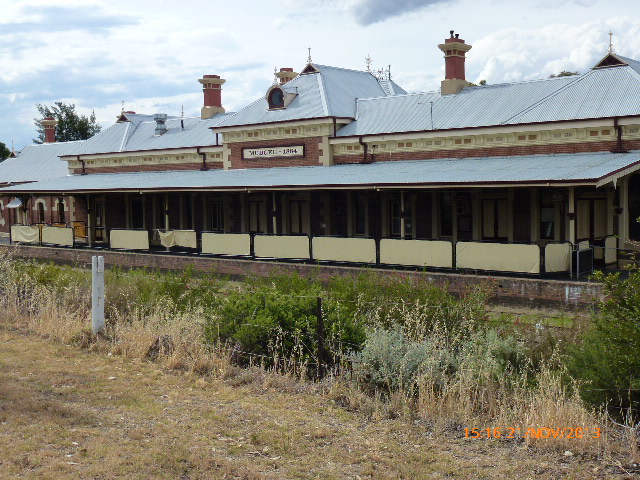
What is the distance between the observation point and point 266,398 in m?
8.59

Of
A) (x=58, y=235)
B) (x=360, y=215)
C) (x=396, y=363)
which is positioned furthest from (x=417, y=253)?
(x=58, y=235)

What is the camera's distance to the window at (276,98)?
26.7m

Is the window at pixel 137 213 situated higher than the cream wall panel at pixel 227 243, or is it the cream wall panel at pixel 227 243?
the window at pixel 137 213

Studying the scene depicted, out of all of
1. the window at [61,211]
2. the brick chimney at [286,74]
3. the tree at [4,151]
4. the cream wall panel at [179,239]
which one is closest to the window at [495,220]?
the cream wall panel at [179,239]

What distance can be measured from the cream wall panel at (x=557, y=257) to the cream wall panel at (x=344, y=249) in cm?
492

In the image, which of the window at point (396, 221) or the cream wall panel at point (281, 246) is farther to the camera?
the window at point (396, 221)

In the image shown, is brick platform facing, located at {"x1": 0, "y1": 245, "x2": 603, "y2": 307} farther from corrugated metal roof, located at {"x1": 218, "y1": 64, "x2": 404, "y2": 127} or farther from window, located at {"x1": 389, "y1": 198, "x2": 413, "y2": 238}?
corrugated metal roof, located at {"x1": 218, "y1": 64, "x2": 404, "y2": 127}

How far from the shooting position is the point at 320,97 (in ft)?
85.1

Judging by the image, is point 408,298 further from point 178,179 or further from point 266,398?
point 178,179

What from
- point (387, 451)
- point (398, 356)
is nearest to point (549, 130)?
point (398, 356)

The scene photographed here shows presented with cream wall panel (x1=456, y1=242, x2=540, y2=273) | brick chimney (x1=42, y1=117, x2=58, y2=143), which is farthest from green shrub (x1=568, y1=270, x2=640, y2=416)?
brick chimney (x1=42, y1=117, x2=58, y2=143)

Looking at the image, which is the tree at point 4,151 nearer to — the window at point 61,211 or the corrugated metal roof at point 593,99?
the window at point 61,211

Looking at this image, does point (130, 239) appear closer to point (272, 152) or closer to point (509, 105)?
point (272, 152)

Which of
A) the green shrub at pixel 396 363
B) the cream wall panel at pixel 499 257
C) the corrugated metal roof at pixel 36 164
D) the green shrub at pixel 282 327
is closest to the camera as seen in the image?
the green shrub at pixel 396 363
